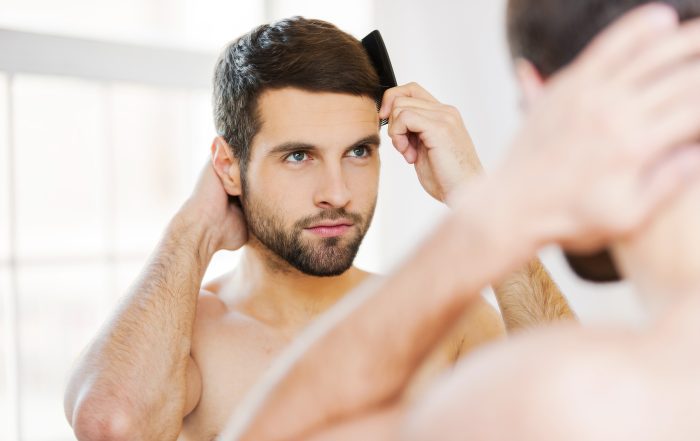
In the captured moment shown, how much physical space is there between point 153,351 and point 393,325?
3.46ft

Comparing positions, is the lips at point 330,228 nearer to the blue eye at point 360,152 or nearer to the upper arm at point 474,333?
the blue eye at point 360,152

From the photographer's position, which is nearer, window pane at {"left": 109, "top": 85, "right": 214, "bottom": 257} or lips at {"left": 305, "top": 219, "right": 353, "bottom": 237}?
lips at {"left": 305, "top": 219, "right": 353, "bottom": 237}

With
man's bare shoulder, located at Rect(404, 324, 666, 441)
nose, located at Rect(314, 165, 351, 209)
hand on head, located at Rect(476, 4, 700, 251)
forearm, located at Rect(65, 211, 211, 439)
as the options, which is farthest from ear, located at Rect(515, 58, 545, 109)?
forearm, located at Rect(65, 211, 211, 439)

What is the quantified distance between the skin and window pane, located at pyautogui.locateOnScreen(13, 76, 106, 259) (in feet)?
2.69

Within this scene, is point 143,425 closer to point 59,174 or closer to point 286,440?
point 286,440

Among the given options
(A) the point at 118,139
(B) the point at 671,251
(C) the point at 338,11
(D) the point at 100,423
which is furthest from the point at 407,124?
(C) the point at 338,11

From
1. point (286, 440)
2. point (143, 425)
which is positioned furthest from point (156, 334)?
point (286, 440)

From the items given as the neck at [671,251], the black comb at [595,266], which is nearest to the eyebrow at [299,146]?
the black comb at [595,266]

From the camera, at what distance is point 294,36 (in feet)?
6.22

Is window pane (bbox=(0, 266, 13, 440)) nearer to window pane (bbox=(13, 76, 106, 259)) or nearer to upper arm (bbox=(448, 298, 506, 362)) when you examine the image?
window pane (bbox=(13, 76, 106, 259))

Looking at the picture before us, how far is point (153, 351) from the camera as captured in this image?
1.69 m

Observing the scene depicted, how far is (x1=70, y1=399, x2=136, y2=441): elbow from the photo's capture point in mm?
1567

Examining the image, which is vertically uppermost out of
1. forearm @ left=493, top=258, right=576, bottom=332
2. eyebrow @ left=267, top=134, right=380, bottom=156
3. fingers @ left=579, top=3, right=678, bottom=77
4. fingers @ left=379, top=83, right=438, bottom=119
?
fingers @ left=579, top=3, right=678, bottom=77

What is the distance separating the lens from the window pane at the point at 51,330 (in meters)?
2.57
